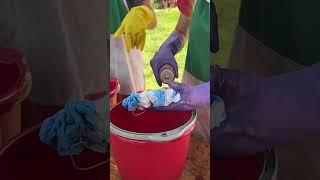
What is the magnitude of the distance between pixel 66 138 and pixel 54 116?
79 millimetres

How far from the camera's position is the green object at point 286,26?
1042mm

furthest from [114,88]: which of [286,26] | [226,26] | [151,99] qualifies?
[286,26]

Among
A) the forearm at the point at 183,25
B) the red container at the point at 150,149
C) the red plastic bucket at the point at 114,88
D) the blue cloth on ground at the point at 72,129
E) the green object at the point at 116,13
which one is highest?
the green object at the point at 116,13

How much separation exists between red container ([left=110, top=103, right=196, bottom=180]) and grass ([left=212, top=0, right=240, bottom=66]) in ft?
0.71

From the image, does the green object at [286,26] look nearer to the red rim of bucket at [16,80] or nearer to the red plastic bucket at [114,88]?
the red plastic bucket at [114,88]

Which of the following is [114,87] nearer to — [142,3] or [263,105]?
[142,3]

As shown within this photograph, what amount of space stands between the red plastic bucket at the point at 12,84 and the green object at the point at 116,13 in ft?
0.82

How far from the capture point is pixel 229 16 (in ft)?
3.49

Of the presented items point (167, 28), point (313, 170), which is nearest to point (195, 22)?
point (167, 28)

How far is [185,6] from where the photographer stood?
1.17 m

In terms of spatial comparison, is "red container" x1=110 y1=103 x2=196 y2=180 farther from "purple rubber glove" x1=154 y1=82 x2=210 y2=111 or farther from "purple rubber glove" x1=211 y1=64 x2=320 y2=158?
"purple rubber glove" x1=211 y1=64 x2=320 y2=158

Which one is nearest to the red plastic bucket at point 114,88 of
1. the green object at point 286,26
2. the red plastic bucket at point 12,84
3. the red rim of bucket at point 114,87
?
the red rim of bucket at point 114,87

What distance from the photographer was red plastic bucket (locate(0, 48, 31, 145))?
108 centimetres

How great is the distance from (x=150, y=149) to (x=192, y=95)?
0.78ft
